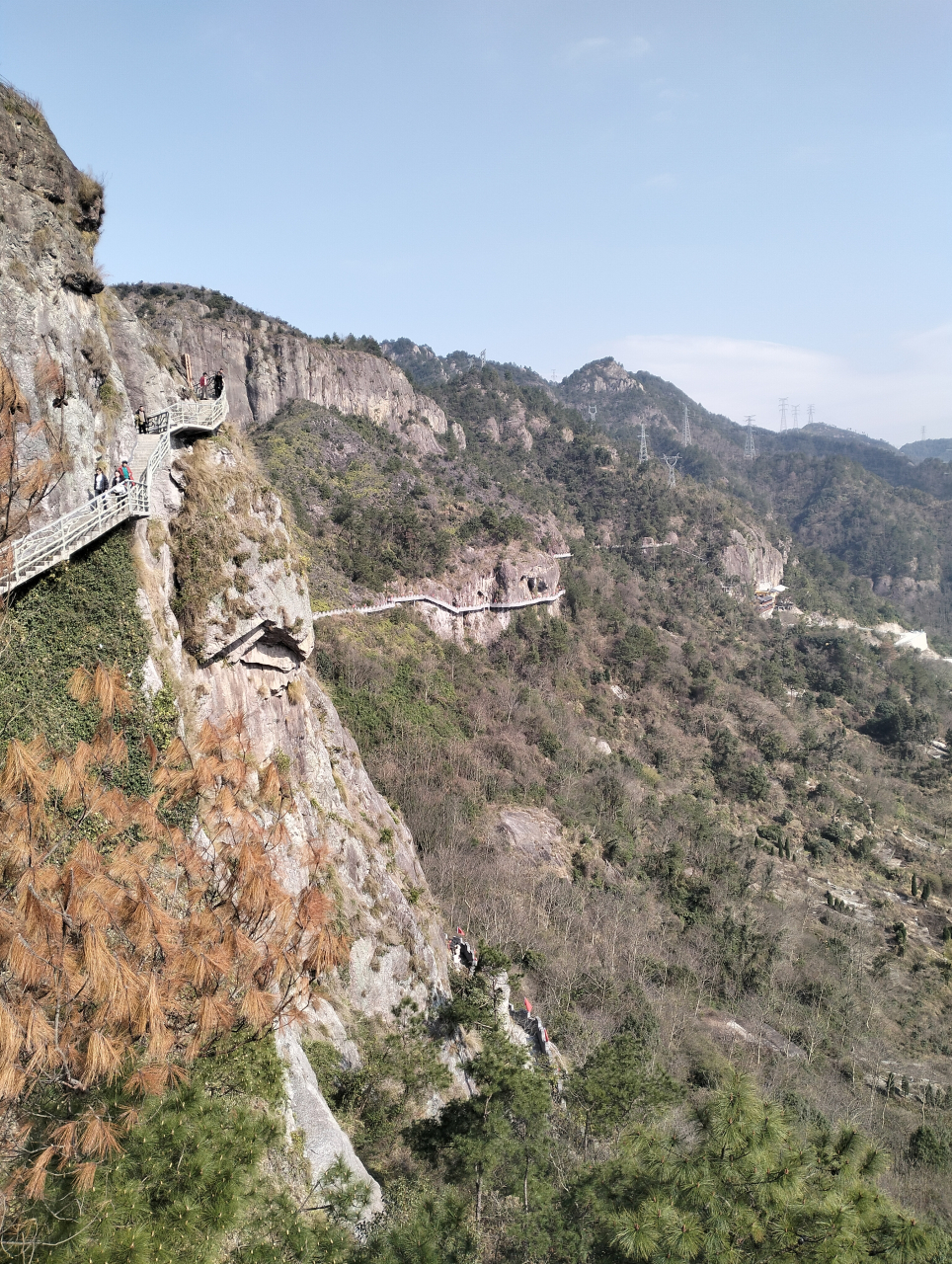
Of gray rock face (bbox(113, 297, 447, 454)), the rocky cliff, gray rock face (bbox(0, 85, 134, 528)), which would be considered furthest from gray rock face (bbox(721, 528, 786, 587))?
gray rock face (bbox(0, 85, 134, 528))

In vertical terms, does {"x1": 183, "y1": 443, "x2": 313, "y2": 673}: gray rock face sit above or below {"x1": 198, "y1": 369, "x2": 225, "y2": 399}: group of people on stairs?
below

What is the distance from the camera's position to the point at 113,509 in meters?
10.9

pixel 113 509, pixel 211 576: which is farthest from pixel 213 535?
pixel 113 509

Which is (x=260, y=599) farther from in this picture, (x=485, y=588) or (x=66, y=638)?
(x=485, y=588)

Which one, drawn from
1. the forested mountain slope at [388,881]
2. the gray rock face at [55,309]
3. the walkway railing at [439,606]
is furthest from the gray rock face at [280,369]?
the gray rock face at [55,309]

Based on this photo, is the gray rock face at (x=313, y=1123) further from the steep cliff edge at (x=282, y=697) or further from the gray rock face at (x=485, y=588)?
the gray rock face at (x=485, y=588)

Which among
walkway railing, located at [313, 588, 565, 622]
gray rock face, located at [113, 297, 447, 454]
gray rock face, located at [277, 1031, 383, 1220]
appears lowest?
gray rock face, located at [277, 1031, 383, 1220]

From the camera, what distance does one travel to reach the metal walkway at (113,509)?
8.88 metres

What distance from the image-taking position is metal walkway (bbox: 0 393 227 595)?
8883 mm

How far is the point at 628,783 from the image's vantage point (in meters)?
45.3

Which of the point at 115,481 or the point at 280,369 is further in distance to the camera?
the point at 280,369

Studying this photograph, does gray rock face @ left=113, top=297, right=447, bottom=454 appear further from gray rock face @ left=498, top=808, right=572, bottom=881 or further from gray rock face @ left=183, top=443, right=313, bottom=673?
gray rock face @ left=183, top=443, right=313, bottom=673

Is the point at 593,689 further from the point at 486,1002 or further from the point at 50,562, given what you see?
the point at 50,562

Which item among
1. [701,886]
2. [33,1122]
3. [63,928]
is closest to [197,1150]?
[33,1122]
